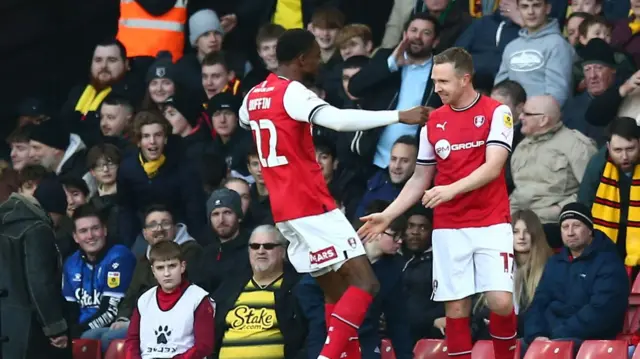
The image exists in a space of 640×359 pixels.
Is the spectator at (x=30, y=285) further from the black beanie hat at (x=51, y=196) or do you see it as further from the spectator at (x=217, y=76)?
the spectator at (x=217, y=76)

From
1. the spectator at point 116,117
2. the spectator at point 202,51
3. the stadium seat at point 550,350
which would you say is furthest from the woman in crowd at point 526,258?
the spectator at point 116,117

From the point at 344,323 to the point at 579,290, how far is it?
227 cm

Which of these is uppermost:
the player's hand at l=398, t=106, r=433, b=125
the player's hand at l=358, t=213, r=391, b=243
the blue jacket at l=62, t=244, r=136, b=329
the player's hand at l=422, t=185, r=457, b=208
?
the player's hand at l=398, t=106, r=433, b=125

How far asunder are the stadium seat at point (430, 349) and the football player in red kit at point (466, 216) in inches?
60.3

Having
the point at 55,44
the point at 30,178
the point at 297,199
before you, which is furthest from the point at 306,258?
the point at 55,44

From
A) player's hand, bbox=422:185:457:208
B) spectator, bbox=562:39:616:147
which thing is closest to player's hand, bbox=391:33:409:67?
spectator, bbox=562:39:616:147

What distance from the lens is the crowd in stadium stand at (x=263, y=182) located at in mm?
12281

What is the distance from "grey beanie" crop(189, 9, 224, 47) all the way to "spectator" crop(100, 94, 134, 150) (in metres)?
1.18

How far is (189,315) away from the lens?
12.4 meters

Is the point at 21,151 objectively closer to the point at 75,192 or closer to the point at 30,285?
the point at 75,192

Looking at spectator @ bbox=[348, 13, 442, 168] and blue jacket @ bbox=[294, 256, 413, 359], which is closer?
blue jacket @ bbox=[294, 256, 413, 359]

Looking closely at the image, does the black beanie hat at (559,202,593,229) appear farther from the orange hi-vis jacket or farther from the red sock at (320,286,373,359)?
the orange hi-vis jacket

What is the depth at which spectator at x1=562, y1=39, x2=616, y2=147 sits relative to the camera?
1375cm

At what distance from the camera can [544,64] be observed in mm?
14242
